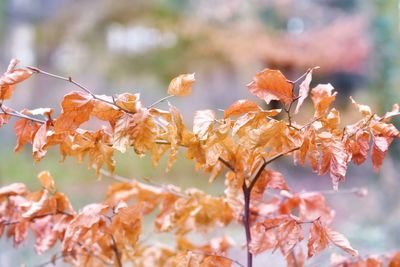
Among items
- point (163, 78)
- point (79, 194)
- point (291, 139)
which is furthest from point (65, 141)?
point (163, 78)

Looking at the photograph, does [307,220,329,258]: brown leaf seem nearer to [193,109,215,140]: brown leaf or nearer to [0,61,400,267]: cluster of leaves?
[0,61,400,267]: cluster of leaves

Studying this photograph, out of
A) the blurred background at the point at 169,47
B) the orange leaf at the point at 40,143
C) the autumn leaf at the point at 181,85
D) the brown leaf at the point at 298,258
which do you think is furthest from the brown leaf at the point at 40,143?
the blurred background at the point at 169,47

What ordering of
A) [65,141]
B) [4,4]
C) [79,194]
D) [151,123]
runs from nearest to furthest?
1. [151,123]
2. [65,141]
3. [79,194]
4. [4,4]

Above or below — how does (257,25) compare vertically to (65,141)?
above

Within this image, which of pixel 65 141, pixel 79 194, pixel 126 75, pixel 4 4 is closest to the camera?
pixel 65 141

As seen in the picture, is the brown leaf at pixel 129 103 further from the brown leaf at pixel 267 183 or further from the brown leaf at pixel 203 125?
the brown leaf at pixel 267 183

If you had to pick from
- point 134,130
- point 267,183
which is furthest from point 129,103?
point 267,183

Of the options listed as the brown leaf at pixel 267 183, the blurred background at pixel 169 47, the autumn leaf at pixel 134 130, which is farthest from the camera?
the blurred background at pixel 169 47

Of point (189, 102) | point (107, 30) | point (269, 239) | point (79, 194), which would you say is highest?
point (107, 30)

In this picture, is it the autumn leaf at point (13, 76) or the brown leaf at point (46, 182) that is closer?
the autumn leaf at point (13, 76)

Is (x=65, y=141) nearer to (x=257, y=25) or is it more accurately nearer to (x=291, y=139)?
(x=291, y=139)
